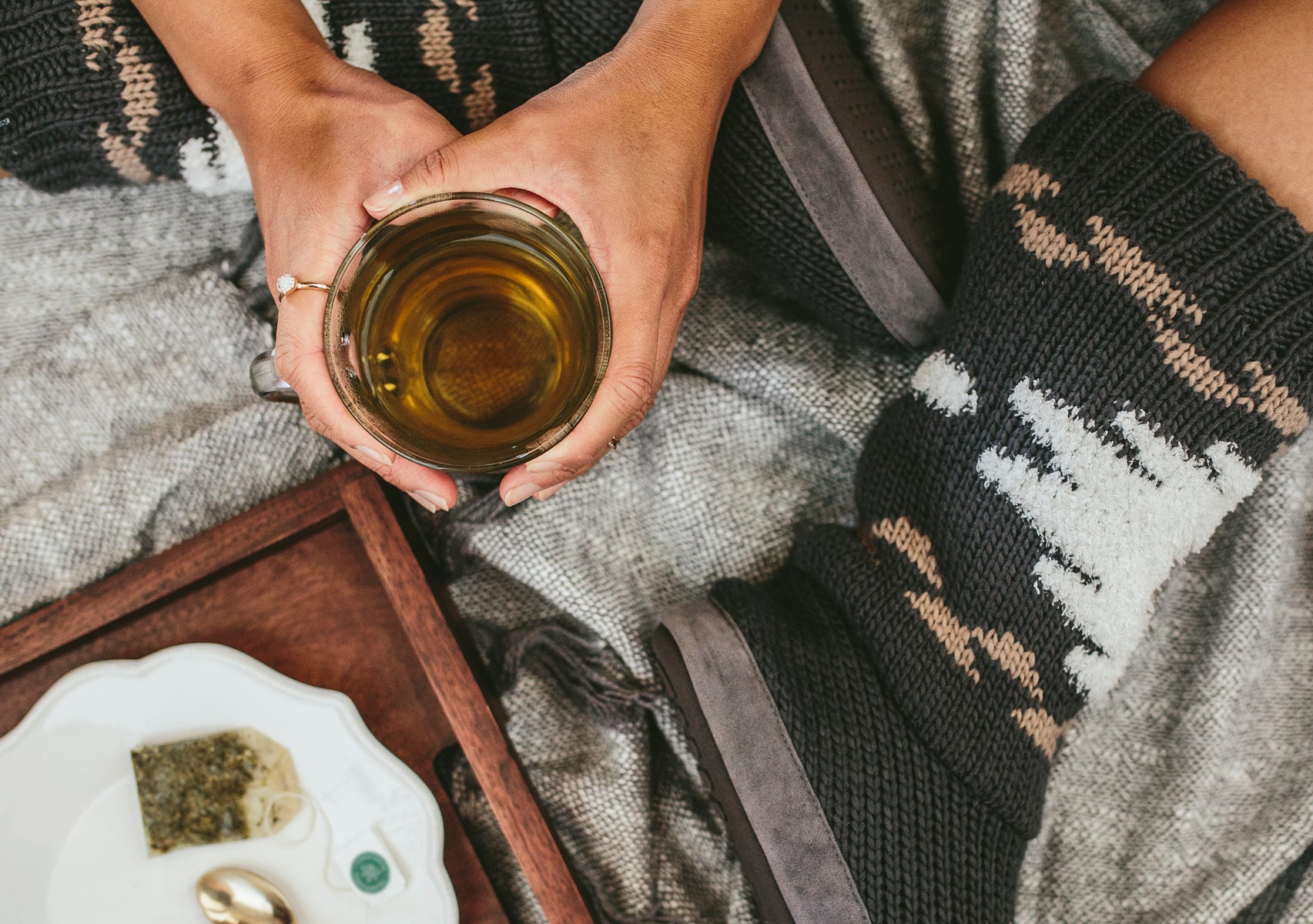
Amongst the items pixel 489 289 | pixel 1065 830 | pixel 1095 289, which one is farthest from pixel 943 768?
pixel 489 289

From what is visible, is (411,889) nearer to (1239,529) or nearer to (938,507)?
(938,507)

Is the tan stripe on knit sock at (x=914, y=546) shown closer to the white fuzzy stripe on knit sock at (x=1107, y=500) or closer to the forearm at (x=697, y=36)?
the white fuzzy stripe on knit sock at (x=1107, y=500)

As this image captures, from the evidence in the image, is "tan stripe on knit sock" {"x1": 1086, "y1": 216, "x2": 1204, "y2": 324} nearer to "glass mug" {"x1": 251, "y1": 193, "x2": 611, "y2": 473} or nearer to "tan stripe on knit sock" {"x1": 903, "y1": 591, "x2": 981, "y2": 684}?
"tan stripe on knit sock" {"x1": 903, "y1": 591, "x2": 981, "y2": 684}

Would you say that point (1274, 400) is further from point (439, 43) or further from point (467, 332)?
point (439, 43)

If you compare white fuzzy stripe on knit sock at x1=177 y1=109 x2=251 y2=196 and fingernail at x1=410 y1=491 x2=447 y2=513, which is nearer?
fingernail at x1=410 y1=491 x2=447 y2=513

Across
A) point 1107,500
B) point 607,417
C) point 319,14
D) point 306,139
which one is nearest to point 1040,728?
point 1107,500

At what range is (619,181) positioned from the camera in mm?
524

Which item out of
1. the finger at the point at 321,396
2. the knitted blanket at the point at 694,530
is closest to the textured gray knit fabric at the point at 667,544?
the knitted blanket at the point at 694,530

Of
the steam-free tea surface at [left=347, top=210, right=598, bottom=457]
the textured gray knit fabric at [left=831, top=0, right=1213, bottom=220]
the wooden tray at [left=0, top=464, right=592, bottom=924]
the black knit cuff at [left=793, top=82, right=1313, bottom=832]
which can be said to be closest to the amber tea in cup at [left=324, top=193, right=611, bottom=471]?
the steam-free tea surface at [left=347, top=210, right=598, bottom=457]

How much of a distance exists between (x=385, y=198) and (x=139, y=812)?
48cm

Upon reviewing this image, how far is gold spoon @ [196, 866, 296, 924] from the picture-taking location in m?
0.63

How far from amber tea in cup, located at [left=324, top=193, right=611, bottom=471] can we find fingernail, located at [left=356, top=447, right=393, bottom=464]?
3 centimetres

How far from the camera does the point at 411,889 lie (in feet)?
2.12

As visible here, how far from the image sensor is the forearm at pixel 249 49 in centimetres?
58
